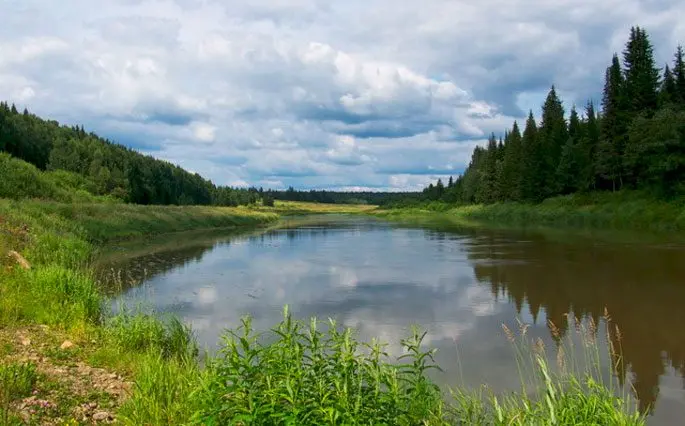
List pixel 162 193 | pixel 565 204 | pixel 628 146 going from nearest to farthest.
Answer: pixel 628 146 < pixel 565 204 < pixel 162 193

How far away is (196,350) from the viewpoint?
405 inches

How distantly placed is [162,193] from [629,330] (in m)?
138

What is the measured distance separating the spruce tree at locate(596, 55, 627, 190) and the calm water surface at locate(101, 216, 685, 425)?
3416 centimetres

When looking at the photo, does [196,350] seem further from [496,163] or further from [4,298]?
[496,163]

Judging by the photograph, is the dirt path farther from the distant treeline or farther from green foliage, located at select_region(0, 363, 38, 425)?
the distant treeline

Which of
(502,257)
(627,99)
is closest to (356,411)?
(502,257)

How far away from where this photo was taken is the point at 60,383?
7203 mm

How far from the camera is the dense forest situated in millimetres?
50531

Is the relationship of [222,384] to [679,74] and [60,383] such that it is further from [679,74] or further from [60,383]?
[679,74]

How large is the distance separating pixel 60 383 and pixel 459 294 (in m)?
13.8

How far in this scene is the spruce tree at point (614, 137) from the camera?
63406 millimetres

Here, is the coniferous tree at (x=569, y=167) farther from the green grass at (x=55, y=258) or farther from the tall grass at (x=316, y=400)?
the tall grass at (x=316, y=400)

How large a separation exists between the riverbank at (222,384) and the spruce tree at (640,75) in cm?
6377

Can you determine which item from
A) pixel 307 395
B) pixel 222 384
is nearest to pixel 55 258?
pixel 222 384
